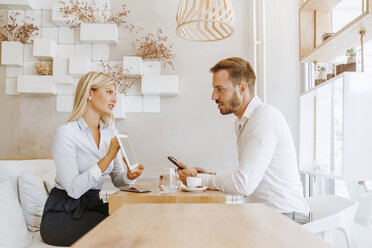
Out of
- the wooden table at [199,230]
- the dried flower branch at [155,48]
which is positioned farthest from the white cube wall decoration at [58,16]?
the wooden table at [199,230]

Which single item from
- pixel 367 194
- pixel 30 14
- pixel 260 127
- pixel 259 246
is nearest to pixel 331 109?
pixel 367 194

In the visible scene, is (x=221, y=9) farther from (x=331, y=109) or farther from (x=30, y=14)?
(x=30, y=14)

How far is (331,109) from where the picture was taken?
2.63 m

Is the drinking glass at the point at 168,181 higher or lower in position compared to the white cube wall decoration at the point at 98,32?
lower

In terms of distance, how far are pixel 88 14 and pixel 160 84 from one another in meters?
0.94

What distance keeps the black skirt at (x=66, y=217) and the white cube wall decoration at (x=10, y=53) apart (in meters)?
1.68

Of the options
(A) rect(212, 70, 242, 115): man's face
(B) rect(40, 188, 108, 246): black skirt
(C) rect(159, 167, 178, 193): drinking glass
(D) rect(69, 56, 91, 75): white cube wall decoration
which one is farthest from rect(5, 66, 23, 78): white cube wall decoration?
(C) rect(159, 167, 178, 193): drinking glass

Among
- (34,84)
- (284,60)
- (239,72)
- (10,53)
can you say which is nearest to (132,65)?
(34,84)

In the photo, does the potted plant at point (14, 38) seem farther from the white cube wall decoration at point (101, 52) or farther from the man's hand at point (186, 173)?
the man's hand at point (186, 173)

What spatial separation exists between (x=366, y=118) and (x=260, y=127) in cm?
57

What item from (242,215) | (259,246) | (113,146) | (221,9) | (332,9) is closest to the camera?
(259,246)

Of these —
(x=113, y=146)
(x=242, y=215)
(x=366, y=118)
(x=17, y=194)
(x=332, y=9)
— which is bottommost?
(x=17, y=194)

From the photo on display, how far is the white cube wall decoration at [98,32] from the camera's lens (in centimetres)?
302

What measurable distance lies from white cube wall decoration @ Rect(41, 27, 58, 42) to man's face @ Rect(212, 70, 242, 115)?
1.81 metres
